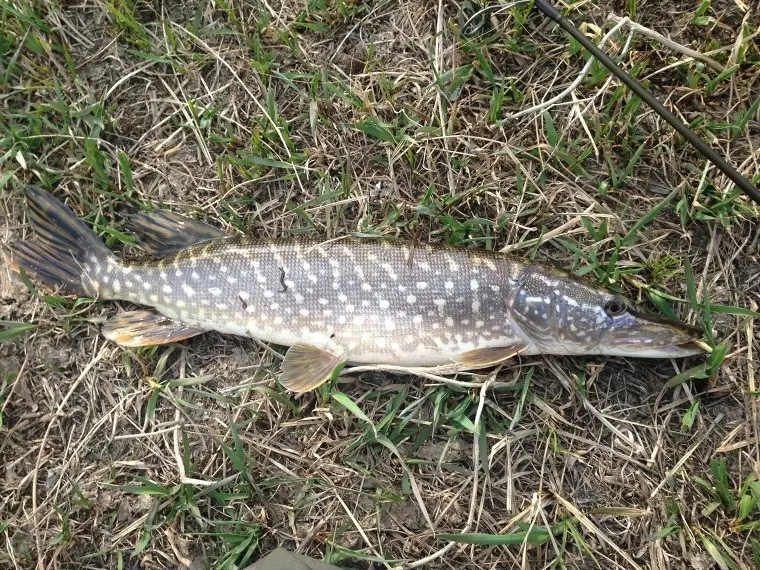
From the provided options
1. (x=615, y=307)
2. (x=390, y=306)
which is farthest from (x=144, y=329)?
(x=615, y=307)

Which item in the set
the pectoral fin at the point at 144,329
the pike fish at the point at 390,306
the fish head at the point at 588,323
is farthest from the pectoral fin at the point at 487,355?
the pectoral fin at the point at 144,329

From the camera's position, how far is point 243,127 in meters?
2.82

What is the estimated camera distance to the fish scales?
8.16ft

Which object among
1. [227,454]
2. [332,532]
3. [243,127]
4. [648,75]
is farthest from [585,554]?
[243,127]

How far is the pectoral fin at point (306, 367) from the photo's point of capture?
2.47 metres

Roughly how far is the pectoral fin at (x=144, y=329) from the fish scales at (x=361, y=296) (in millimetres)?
152

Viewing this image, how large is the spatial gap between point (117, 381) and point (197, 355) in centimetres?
45

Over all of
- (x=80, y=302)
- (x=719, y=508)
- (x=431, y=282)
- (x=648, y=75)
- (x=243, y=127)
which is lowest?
(x=719, y=508)

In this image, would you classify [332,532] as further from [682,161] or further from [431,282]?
[682,161]

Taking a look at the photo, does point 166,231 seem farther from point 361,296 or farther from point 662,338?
point 662,338

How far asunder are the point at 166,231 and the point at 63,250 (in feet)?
1.88

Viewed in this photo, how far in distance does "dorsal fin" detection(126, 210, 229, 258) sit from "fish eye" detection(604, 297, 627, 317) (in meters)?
2.05

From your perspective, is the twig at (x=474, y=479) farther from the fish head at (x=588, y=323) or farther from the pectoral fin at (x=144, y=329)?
the pectoral fin at (x=144, y=329)

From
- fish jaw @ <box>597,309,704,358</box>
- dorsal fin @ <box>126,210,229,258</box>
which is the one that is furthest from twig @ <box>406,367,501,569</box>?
dorsal fin @ <box>126,210,229,258</box>
